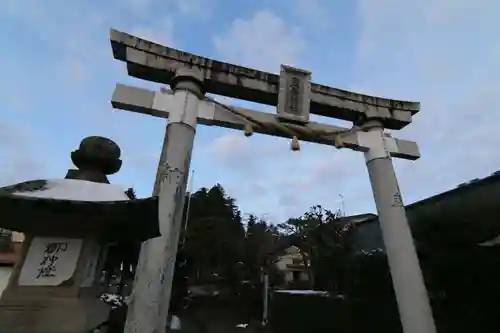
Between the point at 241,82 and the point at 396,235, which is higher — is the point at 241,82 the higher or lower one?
the higher one

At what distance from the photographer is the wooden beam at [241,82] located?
17.5 feet

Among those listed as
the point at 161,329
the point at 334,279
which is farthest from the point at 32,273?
the point at 334,279

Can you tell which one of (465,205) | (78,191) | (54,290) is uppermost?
(465,205)

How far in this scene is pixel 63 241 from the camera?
9.53 feet

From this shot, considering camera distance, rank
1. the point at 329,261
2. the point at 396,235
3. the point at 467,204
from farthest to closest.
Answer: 1. the point at 329,261
2. the point at 467,204
3. the point at 396,235

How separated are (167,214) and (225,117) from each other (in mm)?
1990

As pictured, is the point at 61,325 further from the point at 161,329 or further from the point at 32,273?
the point at 161,329

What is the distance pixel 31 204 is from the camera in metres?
2.59

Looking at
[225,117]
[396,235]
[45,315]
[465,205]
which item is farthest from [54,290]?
[465,205]

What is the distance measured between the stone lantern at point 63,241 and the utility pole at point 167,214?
951mm

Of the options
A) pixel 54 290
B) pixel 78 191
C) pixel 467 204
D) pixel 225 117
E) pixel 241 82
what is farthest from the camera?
pixel 467 204

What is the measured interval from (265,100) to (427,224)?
13.3 feet

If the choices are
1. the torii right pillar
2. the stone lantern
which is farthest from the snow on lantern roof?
the torii right pillar

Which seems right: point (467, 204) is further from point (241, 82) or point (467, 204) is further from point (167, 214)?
point (167, 214)
